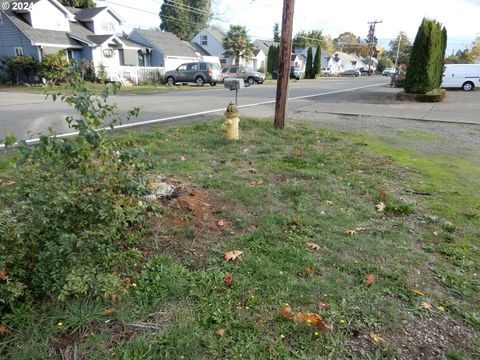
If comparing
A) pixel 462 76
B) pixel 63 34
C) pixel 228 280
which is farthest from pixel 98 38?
pixel 228 280

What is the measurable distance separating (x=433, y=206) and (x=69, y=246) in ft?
13.5

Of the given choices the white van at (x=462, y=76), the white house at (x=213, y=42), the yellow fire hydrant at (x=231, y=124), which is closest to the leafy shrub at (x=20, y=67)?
the yellow fire hydrant at (x=231, y=124)

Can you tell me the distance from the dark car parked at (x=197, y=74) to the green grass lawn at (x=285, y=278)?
78.2ft

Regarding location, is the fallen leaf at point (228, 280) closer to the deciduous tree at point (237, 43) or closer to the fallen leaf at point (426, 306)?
the fallen leaf at point (426, 306)

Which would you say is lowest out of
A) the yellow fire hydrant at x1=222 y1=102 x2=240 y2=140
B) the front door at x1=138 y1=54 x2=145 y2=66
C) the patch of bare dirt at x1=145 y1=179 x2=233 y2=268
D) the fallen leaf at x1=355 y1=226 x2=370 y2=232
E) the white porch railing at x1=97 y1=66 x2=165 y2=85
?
the fallen leaf at x1=355 y1=226 x2=370 y2=232

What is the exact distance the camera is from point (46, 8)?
27.7 m

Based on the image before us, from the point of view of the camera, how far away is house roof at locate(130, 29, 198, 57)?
37.5 metres

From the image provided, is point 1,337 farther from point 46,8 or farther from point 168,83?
point 46,8

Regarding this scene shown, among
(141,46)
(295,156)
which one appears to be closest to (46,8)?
(141,46)

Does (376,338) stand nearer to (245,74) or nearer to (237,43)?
(245,74)

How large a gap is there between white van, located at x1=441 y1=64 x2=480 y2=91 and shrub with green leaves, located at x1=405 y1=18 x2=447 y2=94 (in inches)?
369

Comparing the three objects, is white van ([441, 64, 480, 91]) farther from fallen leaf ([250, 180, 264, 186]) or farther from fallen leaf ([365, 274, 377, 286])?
fallen leaf ([365, 274, 377, 286])

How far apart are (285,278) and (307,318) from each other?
1.56 feet

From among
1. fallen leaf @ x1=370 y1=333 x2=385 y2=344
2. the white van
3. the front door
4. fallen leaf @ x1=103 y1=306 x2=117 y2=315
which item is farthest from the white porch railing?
fallen leaf @ x1=370 y1=333 x2=385 y2=344
